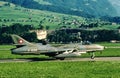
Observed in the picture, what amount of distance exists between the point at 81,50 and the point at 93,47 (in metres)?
3.68

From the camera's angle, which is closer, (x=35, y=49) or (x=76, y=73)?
(x=76, y=73)

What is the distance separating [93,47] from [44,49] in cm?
1153

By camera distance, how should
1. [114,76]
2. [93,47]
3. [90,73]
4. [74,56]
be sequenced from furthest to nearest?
[93,47]
[74,56]
[90,73]
[114,76]

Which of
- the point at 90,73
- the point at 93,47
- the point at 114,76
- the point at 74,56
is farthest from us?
the point at 93,47

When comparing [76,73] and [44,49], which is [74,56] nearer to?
[44,49]

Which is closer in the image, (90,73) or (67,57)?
(90,73)

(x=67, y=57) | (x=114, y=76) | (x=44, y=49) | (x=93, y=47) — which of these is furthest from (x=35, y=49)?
(x=114, y=76)

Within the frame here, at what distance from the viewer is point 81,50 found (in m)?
75.1

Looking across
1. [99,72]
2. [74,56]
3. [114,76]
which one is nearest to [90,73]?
[99,72]

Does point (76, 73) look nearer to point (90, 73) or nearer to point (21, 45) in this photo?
point (90, 73)

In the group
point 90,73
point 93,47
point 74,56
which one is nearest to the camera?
point 90,73

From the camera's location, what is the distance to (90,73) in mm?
45875

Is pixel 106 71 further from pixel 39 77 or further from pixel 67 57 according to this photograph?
pixel 67 57

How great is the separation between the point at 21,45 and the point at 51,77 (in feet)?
107
